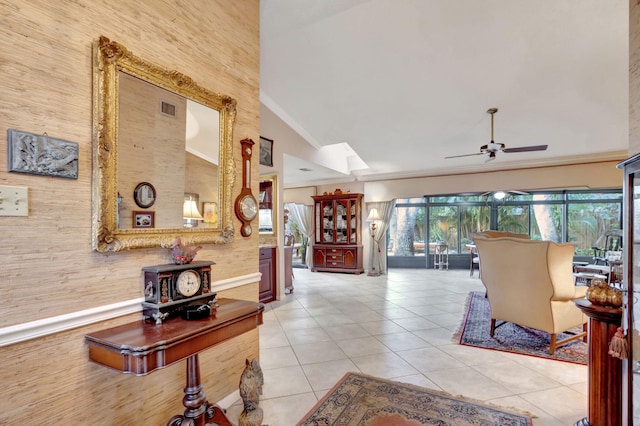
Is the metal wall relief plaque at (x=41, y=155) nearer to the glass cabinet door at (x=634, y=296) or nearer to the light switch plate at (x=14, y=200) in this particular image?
the light switch plate at (x=14, y=200)

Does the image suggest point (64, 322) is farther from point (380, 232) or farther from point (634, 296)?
point (380, 232)

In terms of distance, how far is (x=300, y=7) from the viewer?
288cm

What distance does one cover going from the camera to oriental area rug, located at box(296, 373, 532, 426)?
2.00 meters

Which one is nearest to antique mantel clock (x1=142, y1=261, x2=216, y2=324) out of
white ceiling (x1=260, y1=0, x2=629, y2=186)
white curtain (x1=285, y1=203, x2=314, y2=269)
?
white ceiling (x1=260, y1=0, x2=629, y2=186)

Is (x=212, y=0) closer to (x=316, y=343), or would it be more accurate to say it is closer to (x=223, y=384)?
(x=223, y=384)

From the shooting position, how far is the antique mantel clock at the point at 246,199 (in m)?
2.30

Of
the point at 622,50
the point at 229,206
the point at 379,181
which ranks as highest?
the point at 622,50

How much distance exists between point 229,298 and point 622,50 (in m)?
4.54

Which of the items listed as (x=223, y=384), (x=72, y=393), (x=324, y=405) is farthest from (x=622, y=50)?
(x=72, y=393)

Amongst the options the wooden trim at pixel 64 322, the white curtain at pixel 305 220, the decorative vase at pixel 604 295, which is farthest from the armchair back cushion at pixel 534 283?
the white curtain at pixel 305 220

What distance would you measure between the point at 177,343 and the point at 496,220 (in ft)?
30.2

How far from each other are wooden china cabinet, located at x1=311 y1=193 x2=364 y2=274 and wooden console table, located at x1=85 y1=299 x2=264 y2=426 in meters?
6.14

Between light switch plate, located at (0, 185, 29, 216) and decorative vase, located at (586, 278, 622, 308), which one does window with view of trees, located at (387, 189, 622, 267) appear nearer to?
decorative vase, located at (586, 278, 622, 308)

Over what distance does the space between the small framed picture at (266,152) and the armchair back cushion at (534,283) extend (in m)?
3.41
